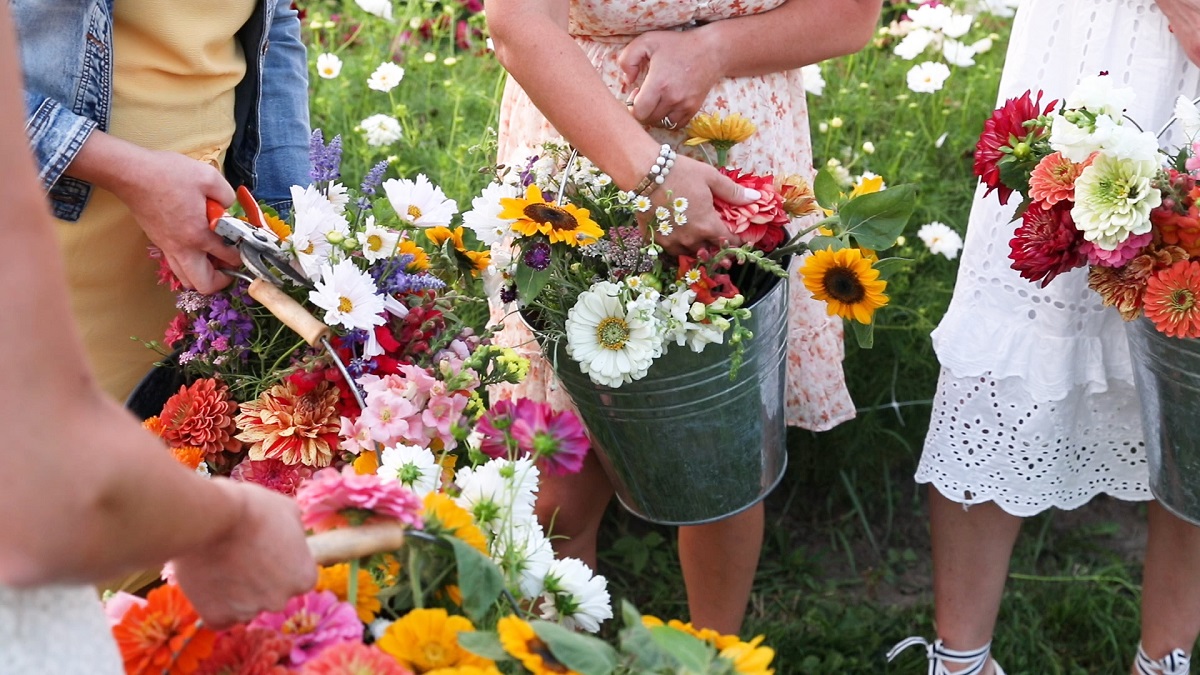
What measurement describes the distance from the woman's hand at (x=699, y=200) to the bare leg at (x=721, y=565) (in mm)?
574

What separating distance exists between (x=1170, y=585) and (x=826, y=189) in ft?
3.45

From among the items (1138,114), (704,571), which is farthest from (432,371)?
(1138,114)

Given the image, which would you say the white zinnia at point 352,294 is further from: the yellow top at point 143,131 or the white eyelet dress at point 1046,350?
the white eyelet dress at point 1046,350

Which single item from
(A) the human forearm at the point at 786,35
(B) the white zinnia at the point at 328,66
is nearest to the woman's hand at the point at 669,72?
(A) the human forearm at the point at 786,35

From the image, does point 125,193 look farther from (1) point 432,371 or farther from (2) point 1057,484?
A: (2) point 1057,484

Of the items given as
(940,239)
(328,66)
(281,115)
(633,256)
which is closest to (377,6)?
(328,66)

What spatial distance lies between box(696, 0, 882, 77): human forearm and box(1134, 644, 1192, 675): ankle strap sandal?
118cm

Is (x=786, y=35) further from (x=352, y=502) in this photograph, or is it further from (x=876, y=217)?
(x=352, y=502)

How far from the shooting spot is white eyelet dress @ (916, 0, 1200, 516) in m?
1.62

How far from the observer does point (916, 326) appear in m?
2.33

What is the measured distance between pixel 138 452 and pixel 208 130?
3.06 feet

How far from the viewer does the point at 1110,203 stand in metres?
1.24

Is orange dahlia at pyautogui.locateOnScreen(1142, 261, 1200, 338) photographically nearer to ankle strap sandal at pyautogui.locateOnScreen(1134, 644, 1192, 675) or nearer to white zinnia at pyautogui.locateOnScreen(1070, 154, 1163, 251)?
white zinnia at pyautogui.locateOnScreen(1070, 154, 1163, 251)

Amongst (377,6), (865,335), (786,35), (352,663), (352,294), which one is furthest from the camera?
(377,6)
